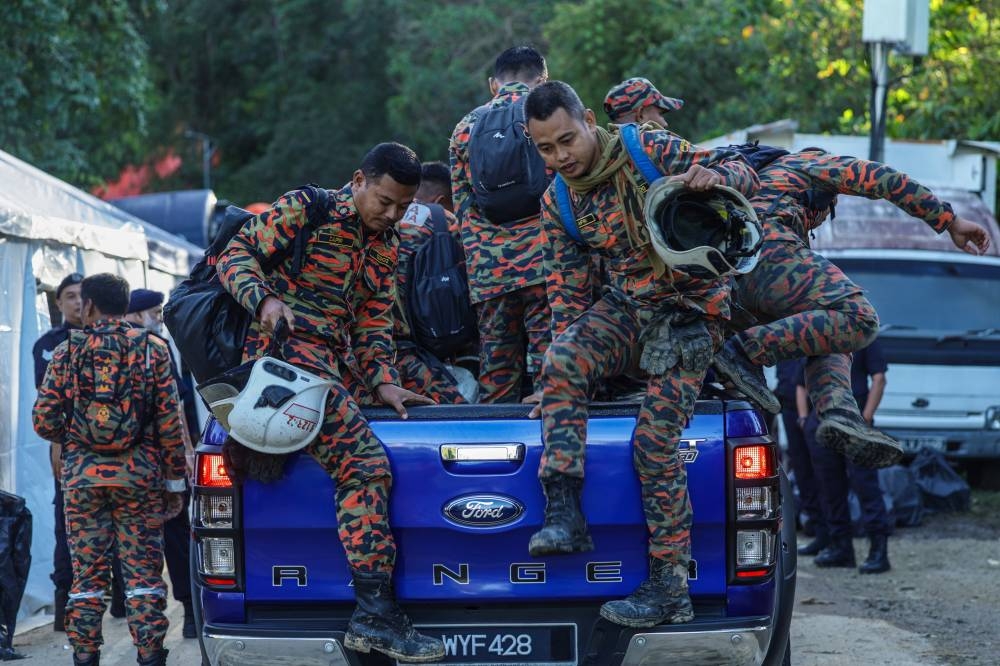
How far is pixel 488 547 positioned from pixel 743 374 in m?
1.18

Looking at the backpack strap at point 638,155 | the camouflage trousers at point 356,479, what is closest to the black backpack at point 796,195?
the backpack strap at point 638,155

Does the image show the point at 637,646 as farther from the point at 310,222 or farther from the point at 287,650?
the point at 310,222

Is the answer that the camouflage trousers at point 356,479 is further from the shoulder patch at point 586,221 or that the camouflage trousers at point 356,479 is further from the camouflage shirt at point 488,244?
the camouflage shirt at point 488,244

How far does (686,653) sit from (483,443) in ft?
3.10

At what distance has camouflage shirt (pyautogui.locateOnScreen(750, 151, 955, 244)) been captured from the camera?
529 cm

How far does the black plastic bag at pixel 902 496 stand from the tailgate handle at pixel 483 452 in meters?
7.64

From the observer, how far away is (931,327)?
12.2m

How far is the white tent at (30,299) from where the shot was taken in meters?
8.64

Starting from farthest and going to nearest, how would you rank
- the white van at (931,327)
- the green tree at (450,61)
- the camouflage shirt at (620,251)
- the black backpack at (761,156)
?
the green tree at (450,61), the white van at (931,327), the black backpack at (761,156), the camouflage shirt at (620,251)

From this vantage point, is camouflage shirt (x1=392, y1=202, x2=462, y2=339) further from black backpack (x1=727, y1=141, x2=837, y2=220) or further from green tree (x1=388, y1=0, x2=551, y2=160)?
green tree (x1=388, y1=0, x2=551, y2=160)

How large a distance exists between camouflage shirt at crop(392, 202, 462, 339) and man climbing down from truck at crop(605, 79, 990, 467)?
4.84 feet

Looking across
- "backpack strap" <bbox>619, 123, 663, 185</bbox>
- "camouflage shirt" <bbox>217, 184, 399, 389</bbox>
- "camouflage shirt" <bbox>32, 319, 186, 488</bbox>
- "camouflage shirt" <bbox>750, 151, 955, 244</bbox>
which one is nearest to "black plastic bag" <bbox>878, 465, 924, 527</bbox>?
"camouflage shirt" <bbox>750, 151, 955, 244</bbox>

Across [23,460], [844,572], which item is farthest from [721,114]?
[23,460]

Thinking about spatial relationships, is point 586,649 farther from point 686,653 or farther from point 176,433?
point 176,433
